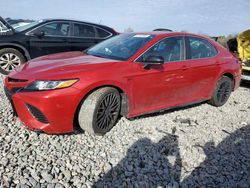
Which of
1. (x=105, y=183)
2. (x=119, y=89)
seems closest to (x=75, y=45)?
(x=119, y=89)

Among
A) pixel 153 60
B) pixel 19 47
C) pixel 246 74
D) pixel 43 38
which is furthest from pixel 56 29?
pixel 246 74

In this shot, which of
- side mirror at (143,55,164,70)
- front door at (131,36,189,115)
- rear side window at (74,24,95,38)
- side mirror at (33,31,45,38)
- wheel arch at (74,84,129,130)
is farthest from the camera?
rear side window at (74,24,95,38)

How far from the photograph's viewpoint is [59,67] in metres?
4.15

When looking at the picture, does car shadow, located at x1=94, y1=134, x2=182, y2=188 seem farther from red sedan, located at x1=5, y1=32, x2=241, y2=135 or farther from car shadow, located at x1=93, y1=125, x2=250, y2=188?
red sedan, located at x1=5, y1=32, x2=241, y2=135

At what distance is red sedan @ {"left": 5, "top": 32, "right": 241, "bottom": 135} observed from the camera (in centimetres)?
388

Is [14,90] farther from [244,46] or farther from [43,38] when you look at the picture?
[244,46]

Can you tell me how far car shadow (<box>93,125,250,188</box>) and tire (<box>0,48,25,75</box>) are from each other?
14.7 ft

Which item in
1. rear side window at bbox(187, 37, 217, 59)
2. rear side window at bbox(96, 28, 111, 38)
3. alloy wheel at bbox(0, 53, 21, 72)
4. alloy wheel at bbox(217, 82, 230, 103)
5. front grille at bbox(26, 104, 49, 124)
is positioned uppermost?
rear side window at bbox(187, 37, 217, 59)

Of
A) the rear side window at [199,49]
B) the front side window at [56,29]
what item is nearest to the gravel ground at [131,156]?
the rear side window at [199,49]

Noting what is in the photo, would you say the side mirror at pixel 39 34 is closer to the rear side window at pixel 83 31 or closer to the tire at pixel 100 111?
the rear side window at pixel 83 31

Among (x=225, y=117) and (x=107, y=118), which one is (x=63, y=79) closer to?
(x=107, y=118)

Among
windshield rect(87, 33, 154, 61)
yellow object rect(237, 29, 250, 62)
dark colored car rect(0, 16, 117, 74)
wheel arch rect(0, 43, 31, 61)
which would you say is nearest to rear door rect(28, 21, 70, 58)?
A: dark colored car rect(0, 16, 117, 74)

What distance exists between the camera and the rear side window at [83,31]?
823cm

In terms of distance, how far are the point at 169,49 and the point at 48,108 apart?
245 centimetres
